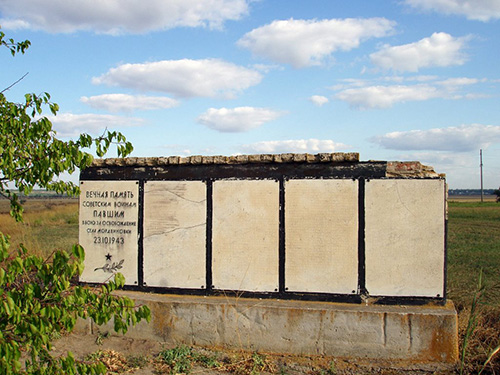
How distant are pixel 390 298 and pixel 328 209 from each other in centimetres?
132

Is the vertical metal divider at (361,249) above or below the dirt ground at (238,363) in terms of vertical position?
above

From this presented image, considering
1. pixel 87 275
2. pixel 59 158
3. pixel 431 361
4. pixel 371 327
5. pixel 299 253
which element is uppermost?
pixel 59 158

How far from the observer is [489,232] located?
66.3 feet

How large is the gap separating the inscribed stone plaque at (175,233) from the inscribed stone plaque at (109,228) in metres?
0.21

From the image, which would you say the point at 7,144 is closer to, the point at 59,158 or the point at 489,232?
the point at 59,158

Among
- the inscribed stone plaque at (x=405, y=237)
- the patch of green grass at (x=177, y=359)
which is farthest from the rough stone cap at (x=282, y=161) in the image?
the patch of green grass at (x=177, y=359)

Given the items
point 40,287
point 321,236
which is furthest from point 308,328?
point 40,287

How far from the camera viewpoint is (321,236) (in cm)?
564

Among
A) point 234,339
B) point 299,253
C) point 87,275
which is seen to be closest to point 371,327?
point 299,253

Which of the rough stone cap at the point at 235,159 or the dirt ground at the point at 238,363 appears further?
the rough stone cap at the point at 235,159

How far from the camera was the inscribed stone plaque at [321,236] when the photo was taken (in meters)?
5.57

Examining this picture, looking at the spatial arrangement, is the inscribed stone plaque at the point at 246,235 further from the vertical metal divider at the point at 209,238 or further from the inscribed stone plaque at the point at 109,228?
the inscribed stone plaque at the point at 109,228

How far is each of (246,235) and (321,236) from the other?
98 cm

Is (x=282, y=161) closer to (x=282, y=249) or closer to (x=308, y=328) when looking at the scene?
(x=282, y=249)
